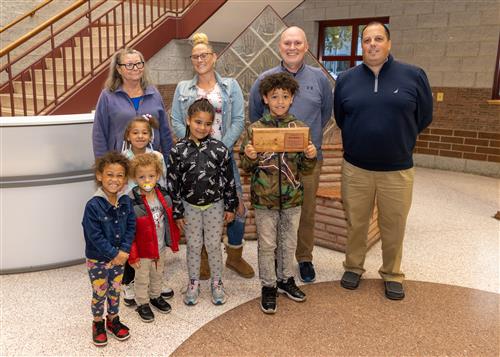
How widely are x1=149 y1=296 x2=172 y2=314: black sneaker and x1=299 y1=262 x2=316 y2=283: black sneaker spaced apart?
3.04ft

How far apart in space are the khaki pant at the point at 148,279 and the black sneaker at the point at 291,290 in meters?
0.75

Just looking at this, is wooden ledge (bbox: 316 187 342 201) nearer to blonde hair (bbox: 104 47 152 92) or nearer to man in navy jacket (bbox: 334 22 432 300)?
man in navy jacket (bbox: 334 22 432 300)

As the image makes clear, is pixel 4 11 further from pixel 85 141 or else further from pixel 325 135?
pixel 325 135

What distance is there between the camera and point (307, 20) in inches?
300

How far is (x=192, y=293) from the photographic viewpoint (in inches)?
104

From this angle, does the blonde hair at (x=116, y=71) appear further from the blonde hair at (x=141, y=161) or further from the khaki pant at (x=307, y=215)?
the khaki pant at (x=307, y=215)

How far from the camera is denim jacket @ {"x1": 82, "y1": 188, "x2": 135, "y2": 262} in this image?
2027mm

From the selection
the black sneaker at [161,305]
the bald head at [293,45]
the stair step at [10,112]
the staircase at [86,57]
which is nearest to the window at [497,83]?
the staircase at [86,57]

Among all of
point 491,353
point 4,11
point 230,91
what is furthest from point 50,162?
point 4,11

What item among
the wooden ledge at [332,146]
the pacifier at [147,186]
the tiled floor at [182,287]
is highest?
the wooden ledge at [332,146]

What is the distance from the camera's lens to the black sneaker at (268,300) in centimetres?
252

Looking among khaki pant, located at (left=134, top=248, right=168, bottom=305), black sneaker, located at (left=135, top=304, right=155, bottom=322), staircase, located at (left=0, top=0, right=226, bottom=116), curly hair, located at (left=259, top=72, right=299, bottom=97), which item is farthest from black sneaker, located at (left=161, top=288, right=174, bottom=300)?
staircase, located at (left=0, top=0, right=226, bottom=116)

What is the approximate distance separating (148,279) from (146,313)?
7.9 inches

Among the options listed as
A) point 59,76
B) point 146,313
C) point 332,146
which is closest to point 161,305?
point 146,313
